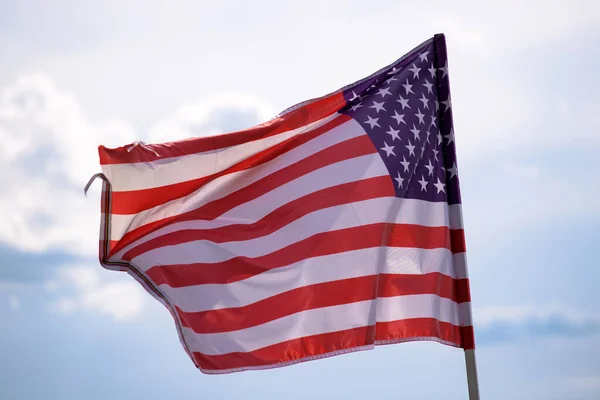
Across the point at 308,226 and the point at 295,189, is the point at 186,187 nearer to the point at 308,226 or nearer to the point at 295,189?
the point at 295,189

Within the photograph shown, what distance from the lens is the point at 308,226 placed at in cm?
1170

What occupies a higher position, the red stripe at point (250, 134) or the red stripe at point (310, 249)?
the red stripe at point (250, 134)

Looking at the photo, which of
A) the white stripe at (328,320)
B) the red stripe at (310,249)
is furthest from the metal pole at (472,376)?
the red stripe at (310,249)

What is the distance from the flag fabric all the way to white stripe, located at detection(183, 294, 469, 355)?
0.02 meters

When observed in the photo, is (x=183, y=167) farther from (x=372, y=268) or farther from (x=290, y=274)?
(x=372, y=268)

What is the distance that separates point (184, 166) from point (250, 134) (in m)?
1.02

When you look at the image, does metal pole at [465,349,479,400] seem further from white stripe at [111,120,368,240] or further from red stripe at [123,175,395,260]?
white stripe at [111,120,368,240]

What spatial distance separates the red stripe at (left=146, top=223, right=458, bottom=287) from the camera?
1153 cm

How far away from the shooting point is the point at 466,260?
1157 centimetres

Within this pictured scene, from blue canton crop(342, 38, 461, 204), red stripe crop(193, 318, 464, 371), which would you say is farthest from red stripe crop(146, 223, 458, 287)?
red stripe crop(193, 318, 464, 371)

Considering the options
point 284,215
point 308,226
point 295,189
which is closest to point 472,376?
point 308,226

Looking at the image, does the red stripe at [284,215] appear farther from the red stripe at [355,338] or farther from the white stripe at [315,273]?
the red stripe at [355,338]

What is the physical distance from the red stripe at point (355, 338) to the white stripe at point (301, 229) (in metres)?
1.34

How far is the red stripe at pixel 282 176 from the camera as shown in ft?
39.4
